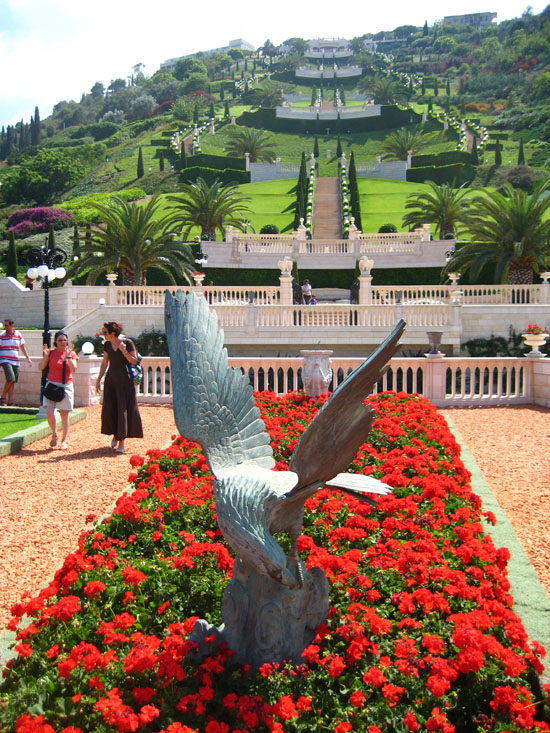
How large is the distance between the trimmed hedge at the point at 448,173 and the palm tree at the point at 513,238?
112ft

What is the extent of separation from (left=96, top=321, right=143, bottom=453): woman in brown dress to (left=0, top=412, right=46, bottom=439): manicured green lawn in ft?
6.28

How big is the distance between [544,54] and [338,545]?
4646 inches

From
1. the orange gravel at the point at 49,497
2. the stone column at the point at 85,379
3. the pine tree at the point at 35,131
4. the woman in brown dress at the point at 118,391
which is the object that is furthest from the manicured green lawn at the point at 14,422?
the pine tree at the point at 35,131

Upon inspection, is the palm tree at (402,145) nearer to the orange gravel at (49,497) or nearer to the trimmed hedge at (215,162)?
the trimmed hedge at (215,162)

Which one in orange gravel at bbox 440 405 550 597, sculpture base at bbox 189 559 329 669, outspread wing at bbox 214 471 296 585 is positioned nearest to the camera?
outspread wing at bbox 214 471 296 585

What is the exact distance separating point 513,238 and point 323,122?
66661 mm

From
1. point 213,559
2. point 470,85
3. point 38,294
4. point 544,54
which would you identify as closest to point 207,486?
point 213,559

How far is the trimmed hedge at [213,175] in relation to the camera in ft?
192

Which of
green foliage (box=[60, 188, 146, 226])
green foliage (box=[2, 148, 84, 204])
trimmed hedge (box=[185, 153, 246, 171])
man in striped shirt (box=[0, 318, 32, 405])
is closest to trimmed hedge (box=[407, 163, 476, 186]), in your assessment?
trimmed hedge (box=[185, 153, 246, 171])

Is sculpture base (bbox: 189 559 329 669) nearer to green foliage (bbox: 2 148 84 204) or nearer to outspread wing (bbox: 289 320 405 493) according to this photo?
outspread wing (bbox: 289 320 405 493)

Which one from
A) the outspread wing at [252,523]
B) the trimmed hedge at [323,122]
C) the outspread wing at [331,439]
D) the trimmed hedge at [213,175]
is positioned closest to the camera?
the outspread wing at [252,523]

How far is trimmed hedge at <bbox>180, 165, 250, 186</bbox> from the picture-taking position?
192ft

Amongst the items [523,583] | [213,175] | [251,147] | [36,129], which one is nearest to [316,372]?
[523,583]

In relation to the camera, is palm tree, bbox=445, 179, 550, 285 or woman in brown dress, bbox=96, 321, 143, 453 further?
palm tree, bbox=445, 179, 550, 285
